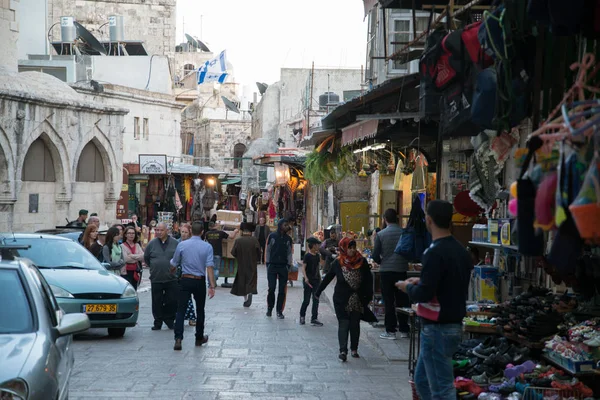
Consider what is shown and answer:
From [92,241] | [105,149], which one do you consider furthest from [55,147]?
[92,241]

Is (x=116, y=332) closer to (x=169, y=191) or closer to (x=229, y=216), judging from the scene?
(x=229, y=216)

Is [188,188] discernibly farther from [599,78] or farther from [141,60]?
[599,78]

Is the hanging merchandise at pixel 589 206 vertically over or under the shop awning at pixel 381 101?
under

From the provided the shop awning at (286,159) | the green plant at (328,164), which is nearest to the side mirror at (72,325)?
the green plant at (328,164)

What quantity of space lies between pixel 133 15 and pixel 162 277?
4952cm

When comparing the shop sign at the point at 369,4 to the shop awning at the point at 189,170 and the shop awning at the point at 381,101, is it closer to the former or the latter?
the shop awning at the point at 381,101

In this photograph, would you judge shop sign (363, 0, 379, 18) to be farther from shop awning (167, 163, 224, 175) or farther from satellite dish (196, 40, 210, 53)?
satellite dish (196, 40, 210, 53)

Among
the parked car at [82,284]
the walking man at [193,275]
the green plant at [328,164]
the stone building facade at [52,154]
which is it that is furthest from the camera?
the stone building facade at [52,154]

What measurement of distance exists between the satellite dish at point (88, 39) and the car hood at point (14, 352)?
48933mm

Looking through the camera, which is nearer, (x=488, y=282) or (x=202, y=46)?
(x=488, y=282)

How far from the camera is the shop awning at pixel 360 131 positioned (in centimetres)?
1355

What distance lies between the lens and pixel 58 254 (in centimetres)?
1444

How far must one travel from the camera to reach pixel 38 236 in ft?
47.1

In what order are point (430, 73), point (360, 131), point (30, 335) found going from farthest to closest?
1. point (360, 131)
2. point (430, 73)
3. point (30, 335)
